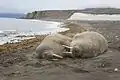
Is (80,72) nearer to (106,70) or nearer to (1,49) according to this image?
(106,70)

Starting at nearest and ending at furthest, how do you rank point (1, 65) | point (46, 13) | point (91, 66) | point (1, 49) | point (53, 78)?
point (53, 78) → point (91, 66) → point (1, 65) → point (1, 49) → point (46, 13)

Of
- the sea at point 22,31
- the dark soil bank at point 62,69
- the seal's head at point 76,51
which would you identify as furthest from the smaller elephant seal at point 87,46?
the sea at point 22,31

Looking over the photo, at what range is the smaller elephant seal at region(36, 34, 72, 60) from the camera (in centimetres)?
1027

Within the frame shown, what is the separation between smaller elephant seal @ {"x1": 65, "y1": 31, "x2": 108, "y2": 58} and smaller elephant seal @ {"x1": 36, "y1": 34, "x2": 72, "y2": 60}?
378mm

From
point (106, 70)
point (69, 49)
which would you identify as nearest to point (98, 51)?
point (69, 49)

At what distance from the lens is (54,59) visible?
9.99m

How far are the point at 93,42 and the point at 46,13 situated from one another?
397 feet

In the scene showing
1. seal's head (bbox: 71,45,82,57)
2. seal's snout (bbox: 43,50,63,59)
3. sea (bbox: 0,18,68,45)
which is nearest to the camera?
seal's snout (bbox: 43,50,63,59)

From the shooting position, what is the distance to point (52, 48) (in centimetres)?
1054

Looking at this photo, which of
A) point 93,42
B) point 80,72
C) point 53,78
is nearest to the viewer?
point 53,78

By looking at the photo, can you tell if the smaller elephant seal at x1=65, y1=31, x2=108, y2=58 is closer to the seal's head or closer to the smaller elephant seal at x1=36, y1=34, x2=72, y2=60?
the seal's head

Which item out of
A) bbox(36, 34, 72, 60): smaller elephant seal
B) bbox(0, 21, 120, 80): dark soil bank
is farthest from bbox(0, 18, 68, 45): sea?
bbox(0, 21, 120, 80): dark soil bank

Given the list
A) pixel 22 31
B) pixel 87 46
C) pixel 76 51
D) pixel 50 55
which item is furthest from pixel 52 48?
pixel 22 31

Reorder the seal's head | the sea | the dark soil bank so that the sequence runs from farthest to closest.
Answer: the sea, the seal's head, the dark soil bank
